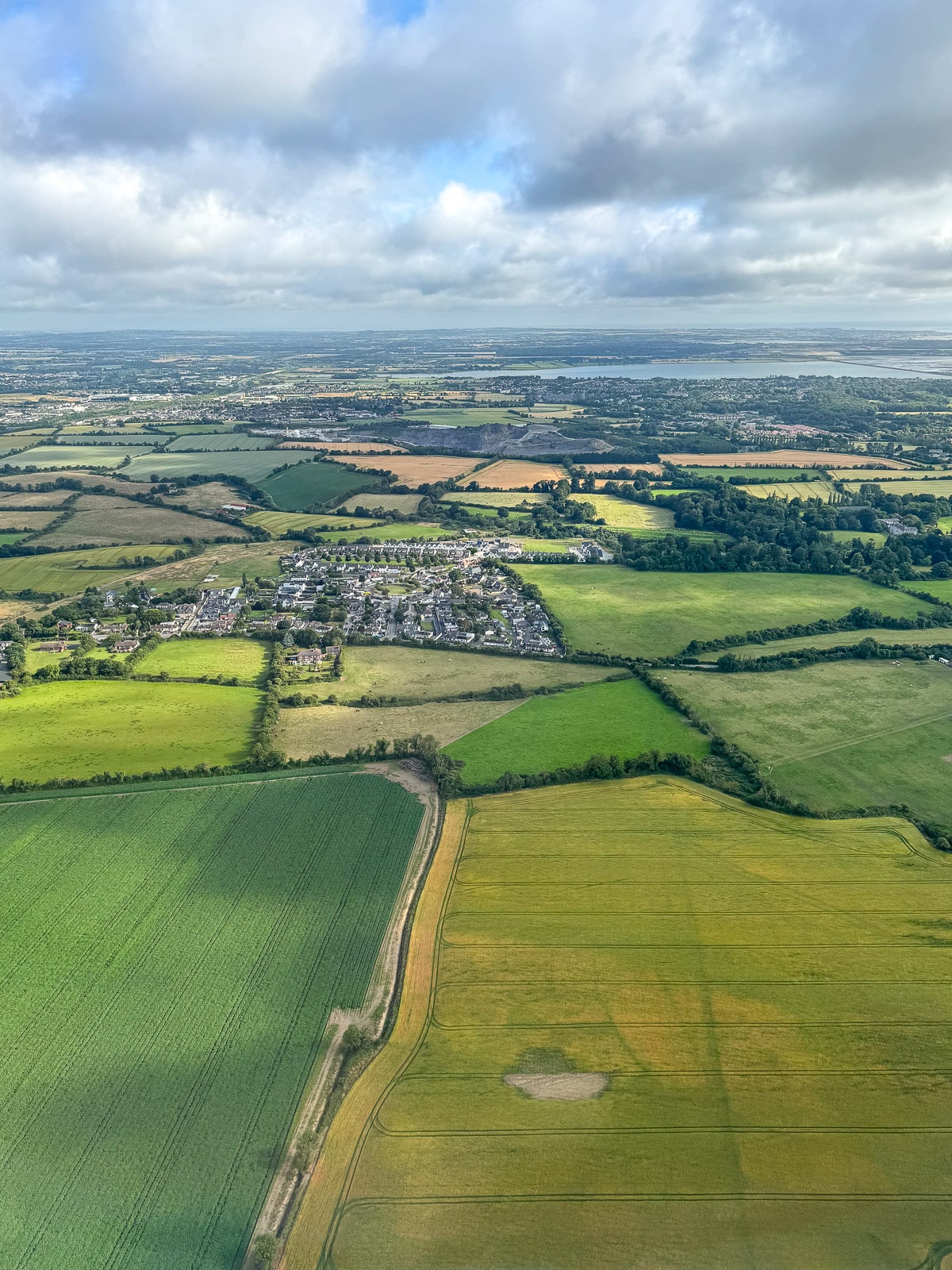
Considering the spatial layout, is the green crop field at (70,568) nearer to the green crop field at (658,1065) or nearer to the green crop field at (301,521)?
the green crop field at (301,521)

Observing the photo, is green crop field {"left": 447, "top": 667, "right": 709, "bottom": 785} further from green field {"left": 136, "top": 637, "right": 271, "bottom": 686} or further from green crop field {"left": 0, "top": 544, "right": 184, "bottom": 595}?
green crop field {"left": 0, "top": 544, "right": 184, "bottom": 595}

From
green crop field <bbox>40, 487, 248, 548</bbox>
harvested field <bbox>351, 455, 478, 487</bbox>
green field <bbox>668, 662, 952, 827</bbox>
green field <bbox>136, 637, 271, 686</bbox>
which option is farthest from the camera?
harvested field <bbox>351, 455, 478, 487</bbox>

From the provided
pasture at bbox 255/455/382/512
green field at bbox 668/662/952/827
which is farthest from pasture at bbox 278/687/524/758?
pasture at bbox 255/455/382/512

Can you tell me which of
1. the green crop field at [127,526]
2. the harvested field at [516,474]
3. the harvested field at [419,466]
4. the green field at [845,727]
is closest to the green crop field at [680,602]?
the green field at [845,727]

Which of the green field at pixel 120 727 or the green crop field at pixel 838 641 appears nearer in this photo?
the green field at pixel 120 727

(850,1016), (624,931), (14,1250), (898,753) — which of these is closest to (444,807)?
(624,931)

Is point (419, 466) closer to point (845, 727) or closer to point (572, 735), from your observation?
point (572, 735)
